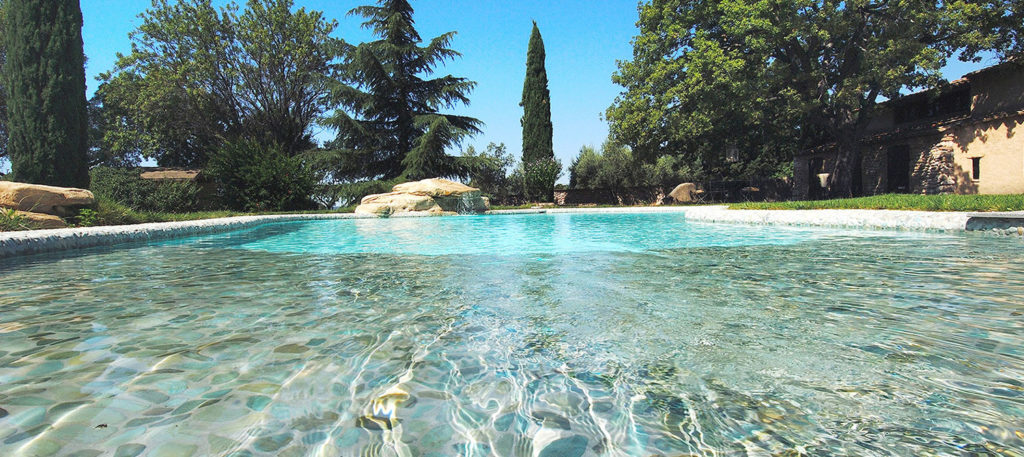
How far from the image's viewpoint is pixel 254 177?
18.6 metres

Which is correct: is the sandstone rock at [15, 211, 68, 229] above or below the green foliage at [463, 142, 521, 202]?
below

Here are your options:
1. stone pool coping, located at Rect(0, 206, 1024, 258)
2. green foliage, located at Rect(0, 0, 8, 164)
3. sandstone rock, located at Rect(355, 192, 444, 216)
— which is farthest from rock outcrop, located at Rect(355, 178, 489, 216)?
green foliage, located at Rect(0, 0, 8, 164)

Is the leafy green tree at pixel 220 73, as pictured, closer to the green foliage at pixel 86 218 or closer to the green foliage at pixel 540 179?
the green foliage at pixel 540 179

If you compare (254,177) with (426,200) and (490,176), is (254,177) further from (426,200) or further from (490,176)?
(490,176)

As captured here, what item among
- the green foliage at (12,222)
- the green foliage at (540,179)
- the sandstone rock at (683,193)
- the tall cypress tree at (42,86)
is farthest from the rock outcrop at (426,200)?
the sandstone rock at (683,193)

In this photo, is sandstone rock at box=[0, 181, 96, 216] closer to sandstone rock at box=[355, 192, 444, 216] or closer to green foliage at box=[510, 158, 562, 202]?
sandstone rock at box=[355, 192, 444, 216]

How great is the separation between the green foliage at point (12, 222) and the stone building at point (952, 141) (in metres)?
26.0

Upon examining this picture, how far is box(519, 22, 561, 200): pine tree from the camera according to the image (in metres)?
26.2

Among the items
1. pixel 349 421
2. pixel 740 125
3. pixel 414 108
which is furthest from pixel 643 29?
pixel 349 421

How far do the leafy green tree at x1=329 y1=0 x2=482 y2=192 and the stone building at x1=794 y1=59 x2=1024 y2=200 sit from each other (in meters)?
17.7

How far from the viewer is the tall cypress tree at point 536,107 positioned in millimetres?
26219

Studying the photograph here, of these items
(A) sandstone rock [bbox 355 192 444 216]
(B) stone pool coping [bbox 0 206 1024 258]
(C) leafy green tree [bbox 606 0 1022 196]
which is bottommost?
(B) stone pool coping [bbox 0 206 1024 258]

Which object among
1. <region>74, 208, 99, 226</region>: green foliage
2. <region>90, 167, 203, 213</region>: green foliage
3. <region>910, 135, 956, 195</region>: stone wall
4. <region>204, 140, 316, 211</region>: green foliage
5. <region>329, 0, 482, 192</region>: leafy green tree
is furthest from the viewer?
<region>329, 0, 482, 192</region>: leafy green tree

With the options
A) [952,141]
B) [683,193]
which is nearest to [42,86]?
[683,193]
